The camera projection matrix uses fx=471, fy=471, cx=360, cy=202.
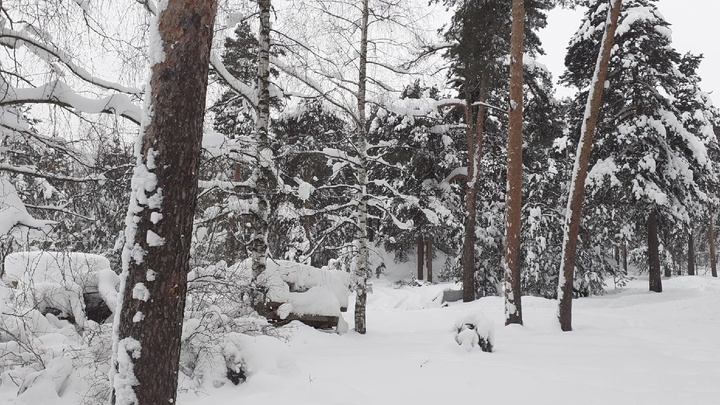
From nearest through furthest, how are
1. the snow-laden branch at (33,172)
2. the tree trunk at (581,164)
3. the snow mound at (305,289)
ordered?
the snow-laden branch at (33,172), the snow mound at (305,289), the tree trunk at (581,164)

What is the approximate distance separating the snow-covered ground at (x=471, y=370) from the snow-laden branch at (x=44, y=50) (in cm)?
263

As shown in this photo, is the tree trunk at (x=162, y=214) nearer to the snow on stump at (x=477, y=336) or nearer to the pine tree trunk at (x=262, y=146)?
the pine tree trunk at (x=262, y=146)

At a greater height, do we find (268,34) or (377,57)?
(377,57)

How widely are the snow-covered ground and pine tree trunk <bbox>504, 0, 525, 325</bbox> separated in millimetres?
816

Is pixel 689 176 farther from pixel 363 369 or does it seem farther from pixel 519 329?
pixel 363 369

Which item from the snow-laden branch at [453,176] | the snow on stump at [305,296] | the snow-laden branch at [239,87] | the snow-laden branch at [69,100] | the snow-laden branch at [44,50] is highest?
the snow-laden branch at [453,176]

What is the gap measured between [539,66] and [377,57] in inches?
298

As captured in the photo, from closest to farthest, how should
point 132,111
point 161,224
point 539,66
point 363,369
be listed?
point 161,224
point 132,111
point 363,369
point 539,66

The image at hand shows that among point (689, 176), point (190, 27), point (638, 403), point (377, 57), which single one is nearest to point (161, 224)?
point (190, 27)

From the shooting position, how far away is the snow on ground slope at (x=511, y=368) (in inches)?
192

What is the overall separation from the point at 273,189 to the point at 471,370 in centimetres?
447

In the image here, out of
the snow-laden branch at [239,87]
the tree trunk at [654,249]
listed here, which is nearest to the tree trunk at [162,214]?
the snow-laden branch at [239,87]

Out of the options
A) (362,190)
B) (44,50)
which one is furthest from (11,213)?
(362,190)

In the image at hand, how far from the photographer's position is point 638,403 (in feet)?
16.1
